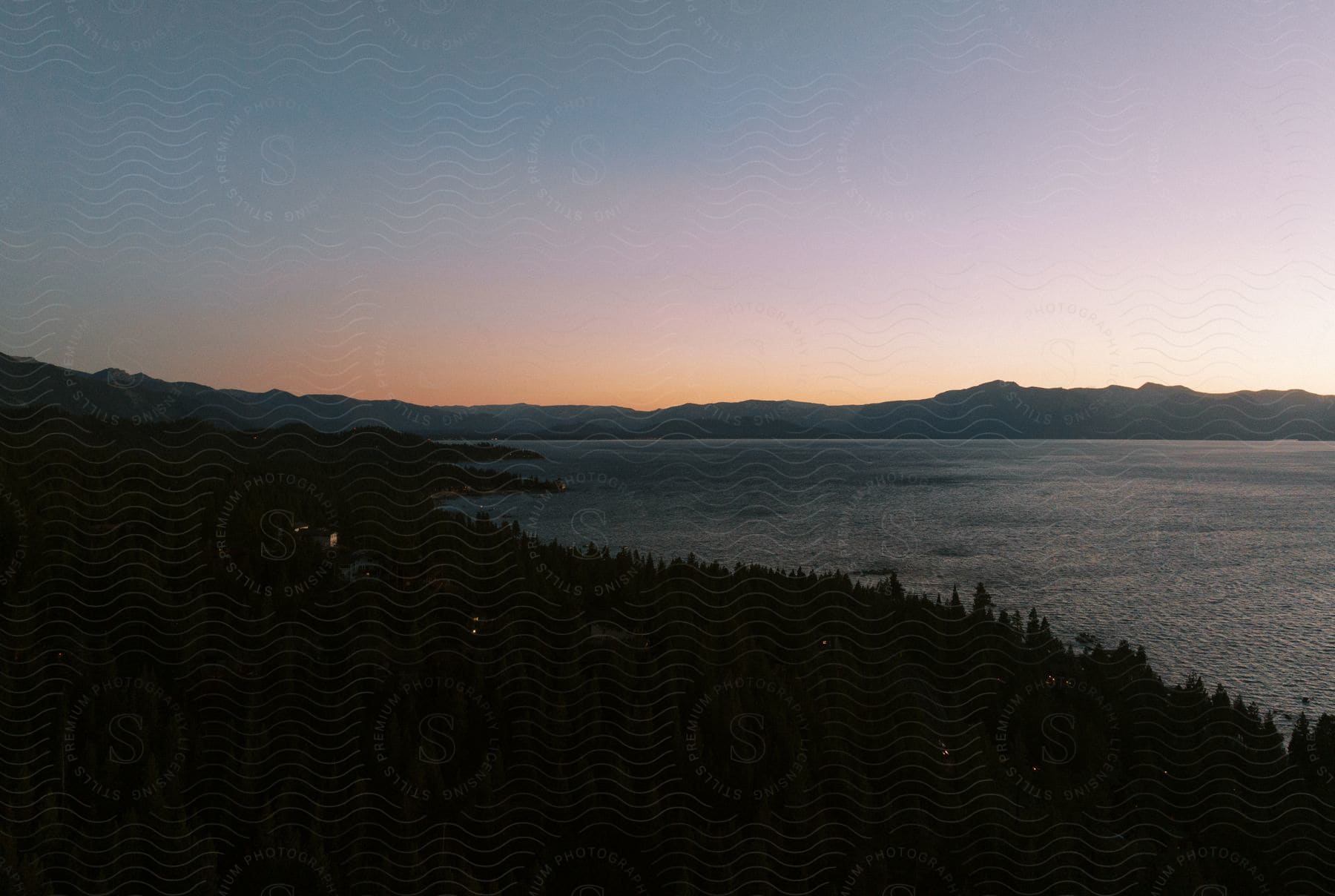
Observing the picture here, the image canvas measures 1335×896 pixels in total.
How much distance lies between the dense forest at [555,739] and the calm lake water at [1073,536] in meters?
11.2

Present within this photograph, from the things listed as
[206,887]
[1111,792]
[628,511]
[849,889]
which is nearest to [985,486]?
[628,511]

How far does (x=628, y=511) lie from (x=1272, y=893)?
206 ft

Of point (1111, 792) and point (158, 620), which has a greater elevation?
point (158, 620)

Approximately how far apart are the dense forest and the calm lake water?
11.2 m

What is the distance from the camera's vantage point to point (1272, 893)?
17.7 metres

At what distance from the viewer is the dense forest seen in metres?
15.5

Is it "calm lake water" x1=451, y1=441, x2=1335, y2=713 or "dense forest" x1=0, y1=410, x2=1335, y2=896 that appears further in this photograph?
"calm lake water" x1=451, y1=441, x2=1335, y2=713

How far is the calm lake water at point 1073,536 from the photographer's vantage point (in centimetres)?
A: 3559

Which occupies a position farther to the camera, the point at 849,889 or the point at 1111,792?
the point at 1111,792

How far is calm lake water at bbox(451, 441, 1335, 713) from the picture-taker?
1401 inches

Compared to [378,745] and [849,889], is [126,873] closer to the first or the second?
[378,745]

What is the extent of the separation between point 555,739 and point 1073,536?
56.4 metres

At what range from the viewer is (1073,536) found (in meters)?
60.5

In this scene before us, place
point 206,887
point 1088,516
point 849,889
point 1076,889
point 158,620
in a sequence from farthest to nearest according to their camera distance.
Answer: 1. point 1088,516
2. point 158,620
3. point 1076,889
4. point 849,889
5. point 206,887
